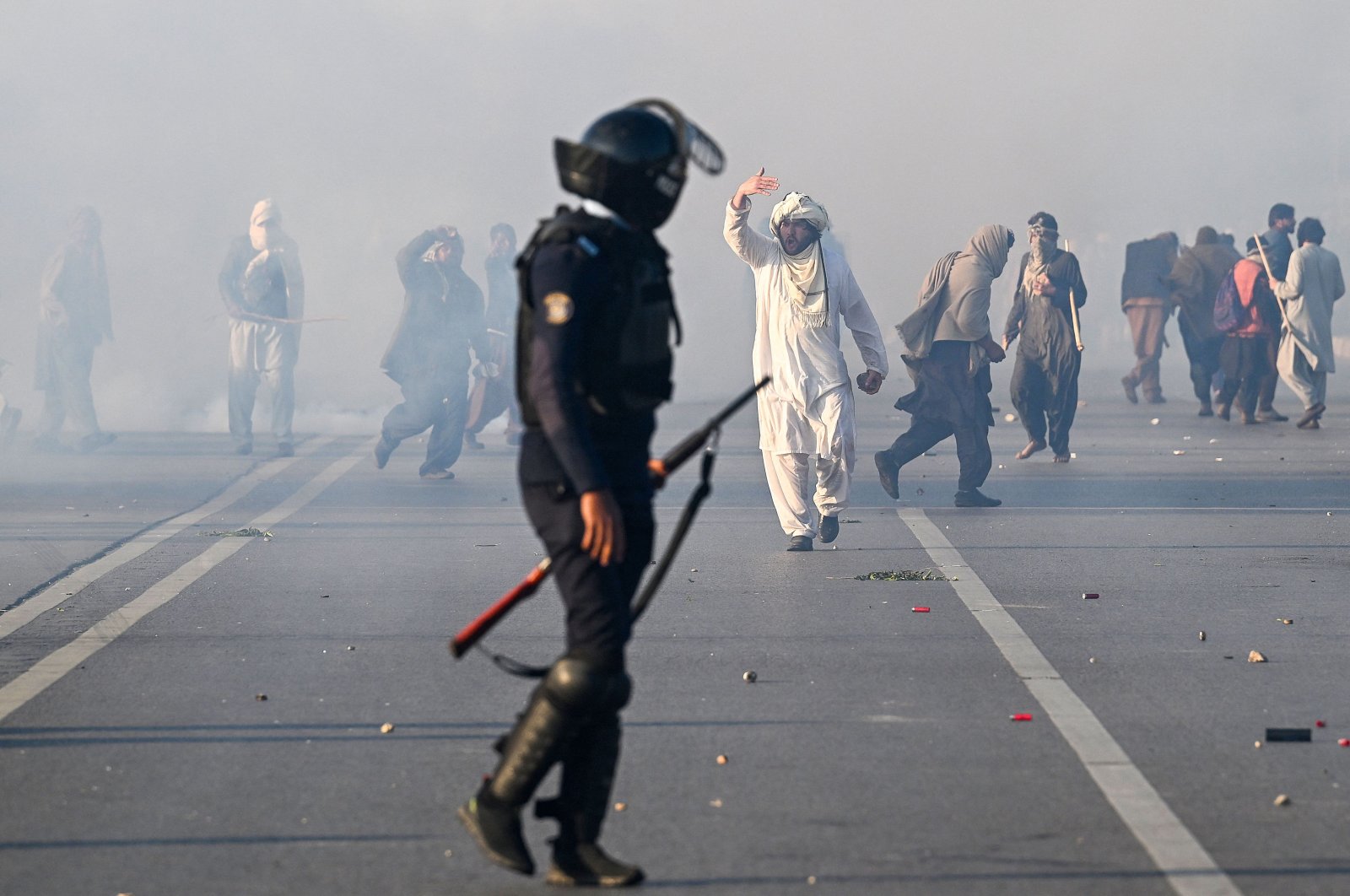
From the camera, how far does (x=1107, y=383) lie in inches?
1184

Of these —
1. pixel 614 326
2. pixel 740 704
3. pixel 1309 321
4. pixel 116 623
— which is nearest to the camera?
pixel 614 326

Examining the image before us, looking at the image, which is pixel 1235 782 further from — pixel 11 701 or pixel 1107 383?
pixel 1107 383

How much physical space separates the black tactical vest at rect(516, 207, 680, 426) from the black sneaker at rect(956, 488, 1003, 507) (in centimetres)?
853

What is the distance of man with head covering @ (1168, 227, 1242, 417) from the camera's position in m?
22.3

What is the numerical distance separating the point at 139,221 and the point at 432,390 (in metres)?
27.4

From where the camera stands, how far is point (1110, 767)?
17.3ft

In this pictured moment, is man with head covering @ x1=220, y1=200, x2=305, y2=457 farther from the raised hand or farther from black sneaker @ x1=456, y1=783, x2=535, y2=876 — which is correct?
black sneaker @ x1=456, y1=783, x2=535, y2=876

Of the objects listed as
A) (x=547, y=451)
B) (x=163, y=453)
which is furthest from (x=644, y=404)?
(x=163, y=453)

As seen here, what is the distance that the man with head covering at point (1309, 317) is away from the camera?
66.5 ft

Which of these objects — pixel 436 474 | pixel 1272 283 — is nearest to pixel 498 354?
pixel 436 474

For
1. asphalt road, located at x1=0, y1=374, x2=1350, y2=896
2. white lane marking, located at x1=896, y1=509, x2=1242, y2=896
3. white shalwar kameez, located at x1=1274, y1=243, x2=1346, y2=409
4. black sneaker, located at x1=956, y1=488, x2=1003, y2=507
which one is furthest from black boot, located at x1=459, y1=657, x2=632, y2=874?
white shalwar kameez, located at x1=1274, y1=243, x2=1346, y2=409

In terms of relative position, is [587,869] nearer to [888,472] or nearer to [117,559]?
[117,559]

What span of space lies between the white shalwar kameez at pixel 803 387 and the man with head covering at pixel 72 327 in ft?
32.6

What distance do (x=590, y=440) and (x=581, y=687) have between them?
514 millimetres
